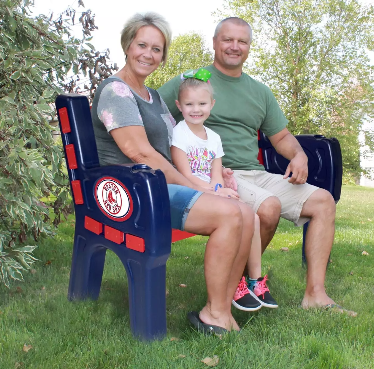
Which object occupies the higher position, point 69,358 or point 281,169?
point 281,169

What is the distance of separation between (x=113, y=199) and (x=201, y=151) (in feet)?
2.33

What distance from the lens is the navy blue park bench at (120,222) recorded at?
212 centimetres

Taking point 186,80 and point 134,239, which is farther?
point 186,80

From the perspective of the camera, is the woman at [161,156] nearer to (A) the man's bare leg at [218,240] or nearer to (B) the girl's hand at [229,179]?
(A) the man's bare leg at [218,240]

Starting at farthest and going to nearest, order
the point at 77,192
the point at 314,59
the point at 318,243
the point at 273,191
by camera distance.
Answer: the point at 314,59, the point at 273,191, the point at 318,243, the point at 77,192

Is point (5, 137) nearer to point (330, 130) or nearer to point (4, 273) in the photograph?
point (4, 273)

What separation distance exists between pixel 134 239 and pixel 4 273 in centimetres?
89

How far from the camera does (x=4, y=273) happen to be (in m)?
2.63

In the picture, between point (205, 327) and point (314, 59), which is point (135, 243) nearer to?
point (205, 327)

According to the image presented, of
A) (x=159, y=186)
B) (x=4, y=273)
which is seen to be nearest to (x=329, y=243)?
(x=159, y=186)

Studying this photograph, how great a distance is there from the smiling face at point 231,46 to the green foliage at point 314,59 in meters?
17.9

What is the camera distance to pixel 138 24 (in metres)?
2.60

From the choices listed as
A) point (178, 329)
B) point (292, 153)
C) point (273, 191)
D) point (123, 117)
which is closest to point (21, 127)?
point (123, 117)

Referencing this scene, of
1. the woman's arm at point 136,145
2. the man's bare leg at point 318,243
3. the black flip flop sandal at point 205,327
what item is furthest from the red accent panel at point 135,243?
the man's bare leg at point 318,243
